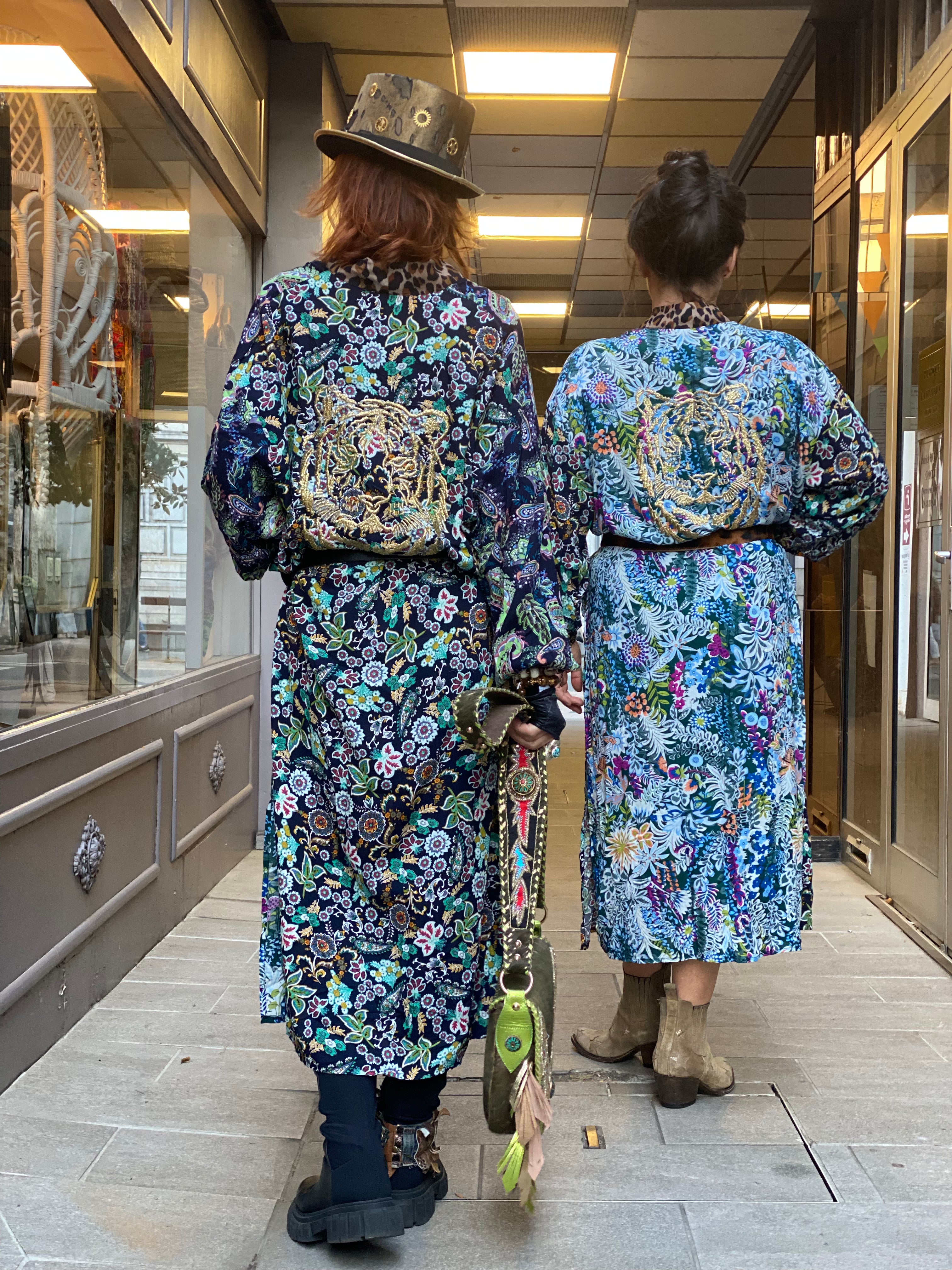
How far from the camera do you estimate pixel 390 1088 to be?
184cm

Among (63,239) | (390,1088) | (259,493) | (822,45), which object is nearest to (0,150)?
(63,239)

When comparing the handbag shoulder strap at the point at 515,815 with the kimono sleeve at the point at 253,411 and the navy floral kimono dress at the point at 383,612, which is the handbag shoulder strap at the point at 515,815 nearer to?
the navy floral kimono dress at the point at 383,612

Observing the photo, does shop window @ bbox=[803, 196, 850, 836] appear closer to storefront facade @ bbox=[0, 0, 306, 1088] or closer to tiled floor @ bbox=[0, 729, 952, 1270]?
tiled floor @ bbox=[0, 729, 952, 1270]

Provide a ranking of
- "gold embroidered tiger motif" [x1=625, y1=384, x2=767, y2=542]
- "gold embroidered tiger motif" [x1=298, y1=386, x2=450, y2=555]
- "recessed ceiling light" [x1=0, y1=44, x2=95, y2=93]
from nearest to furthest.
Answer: "gold embroidered tiger motif" [x1=298, y1=386, x2=450, y2=555], "gold embroidered tiger motif" [x1=625, y1=384, x2=767, y2=542], "recessed ceiling light" [x1=0, y1=44, x2=95, y2=93]

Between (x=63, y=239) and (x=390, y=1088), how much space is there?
A: 2.04 metres

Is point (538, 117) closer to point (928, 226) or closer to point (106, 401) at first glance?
point (928, 226)

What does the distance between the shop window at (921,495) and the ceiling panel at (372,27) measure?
1.97 meters

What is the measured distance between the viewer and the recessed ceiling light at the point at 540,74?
502 centimetres

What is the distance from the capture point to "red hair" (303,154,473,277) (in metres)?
1.71

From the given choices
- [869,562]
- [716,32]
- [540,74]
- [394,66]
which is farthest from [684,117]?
[869,562]

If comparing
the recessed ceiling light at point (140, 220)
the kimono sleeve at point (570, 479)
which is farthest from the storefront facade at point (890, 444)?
the recessed ceiling light at point (140, 220)

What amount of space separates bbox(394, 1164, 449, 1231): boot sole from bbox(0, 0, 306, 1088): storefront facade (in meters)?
0.93

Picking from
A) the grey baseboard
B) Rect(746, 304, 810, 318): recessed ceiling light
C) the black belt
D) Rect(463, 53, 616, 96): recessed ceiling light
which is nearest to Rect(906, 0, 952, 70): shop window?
Rect(746, 304, 810, 318): recessed ceiling light

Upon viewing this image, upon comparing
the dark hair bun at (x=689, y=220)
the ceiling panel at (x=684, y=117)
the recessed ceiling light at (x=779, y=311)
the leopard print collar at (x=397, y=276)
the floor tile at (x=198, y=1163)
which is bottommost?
the floor tile at (x=198, y=1163)
